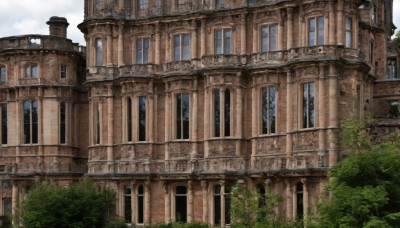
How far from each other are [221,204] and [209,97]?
7117 mm

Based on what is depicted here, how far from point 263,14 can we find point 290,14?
87.9 inches

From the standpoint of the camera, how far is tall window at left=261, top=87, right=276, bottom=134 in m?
47.8

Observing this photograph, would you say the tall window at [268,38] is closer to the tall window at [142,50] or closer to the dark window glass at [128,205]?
the tall window at [142,50]

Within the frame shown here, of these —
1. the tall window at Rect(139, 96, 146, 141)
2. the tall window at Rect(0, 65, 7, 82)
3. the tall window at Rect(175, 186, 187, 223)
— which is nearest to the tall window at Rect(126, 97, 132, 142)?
the tall window at Rect(139, 96, 146, 141)

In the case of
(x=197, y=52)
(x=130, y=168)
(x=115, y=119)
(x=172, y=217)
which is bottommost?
(x=172, y=217)

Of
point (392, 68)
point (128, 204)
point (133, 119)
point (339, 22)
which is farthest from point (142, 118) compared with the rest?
point (392, 68)

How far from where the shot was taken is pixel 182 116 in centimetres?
5122

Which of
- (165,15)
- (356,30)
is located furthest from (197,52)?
(356,30)

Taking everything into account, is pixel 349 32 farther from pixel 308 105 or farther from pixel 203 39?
pixel 203 39

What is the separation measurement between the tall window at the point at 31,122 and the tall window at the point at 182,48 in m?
13.5

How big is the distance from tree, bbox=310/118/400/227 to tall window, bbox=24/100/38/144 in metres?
31.2

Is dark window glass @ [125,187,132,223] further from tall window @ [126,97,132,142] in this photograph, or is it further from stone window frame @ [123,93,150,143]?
tall window @ [126,97,132,142]

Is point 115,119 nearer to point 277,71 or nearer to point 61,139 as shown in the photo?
point 61,139

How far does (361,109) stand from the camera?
4725 cm
